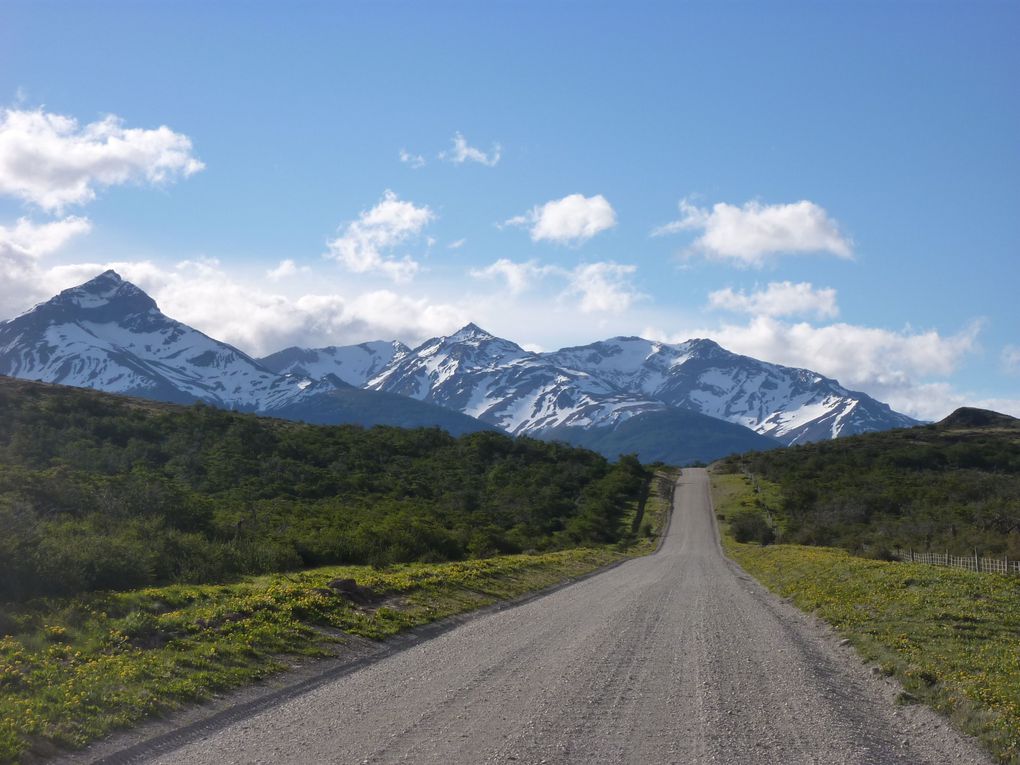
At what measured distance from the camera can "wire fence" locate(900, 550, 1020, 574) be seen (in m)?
36.5

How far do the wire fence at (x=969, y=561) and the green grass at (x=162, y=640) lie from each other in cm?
2418

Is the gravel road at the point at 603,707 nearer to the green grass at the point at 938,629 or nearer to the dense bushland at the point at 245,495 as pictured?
the green grass at the point at 938,629

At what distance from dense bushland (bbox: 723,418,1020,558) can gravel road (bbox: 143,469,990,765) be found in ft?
107

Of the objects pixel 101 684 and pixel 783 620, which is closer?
pixel 101 684

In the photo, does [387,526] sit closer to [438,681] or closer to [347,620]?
[347,620]

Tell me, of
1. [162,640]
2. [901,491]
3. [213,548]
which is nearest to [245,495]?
[213,548]

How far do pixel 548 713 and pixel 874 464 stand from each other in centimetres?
9228

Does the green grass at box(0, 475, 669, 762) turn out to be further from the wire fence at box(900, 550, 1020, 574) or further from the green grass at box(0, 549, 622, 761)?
the wire fence at box(900, 550, 1020, 574)

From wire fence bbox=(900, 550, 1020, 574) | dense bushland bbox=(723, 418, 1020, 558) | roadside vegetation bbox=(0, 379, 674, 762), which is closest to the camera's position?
roadside vegetation bbox=(0, 379, 674, 762)

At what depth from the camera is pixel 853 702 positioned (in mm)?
12047

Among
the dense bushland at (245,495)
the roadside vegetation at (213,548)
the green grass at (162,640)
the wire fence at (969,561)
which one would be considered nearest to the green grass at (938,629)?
the wire fence at (969,561)

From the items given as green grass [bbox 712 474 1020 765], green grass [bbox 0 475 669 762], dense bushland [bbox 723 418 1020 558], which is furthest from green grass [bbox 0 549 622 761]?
dense bushland [bbox 723 418 1020 558]

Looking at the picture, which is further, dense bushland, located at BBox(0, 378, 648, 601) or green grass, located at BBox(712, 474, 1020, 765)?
dense bushland, located at BBox(0, 378, 648, 601)

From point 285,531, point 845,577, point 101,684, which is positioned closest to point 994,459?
point 845,577
